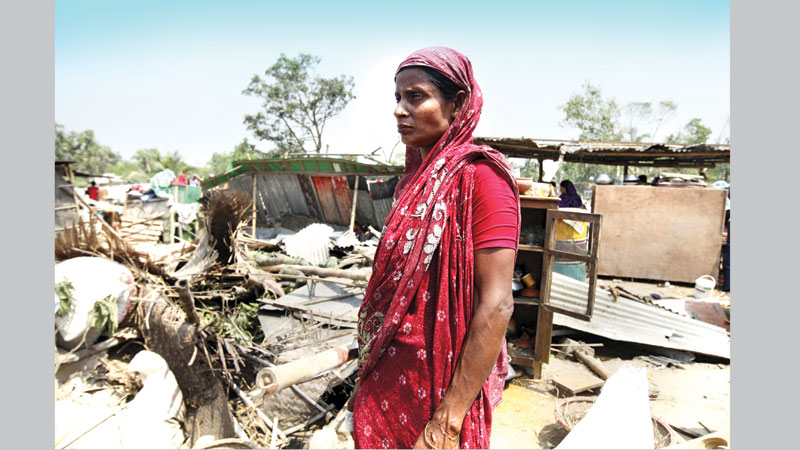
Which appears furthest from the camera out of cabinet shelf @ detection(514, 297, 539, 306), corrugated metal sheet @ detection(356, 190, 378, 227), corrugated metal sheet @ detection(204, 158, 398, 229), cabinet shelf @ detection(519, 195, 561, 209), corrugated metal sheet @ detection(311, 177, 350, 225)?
corrugated metal sheet @ detection(311, 177, 350, 225)

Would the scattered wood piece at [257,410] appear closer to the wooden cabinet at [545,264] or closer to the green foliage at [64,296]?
the green foliage at [64,296]

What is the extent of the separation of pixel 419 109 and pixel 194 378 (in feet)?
16.2

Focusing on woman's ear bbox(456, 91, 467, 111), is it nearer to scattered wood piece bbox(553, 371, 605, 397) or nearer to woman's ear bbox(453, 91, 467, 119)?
woman's ear bbox(453, 91, 467, 119)

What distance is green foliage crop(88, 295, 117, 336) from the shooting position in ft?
17.5

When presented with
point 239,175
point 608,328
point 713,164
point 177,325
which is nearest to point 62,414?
point 177,325

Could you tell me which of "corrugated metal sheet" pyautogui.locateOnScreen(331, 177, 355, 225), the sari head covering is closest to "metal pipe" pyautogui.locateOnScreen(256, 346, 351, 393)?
the sari head covering

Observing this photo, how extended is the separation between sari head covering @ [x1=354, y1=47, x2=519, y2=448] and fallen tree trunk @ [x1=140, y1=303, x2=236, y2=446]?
4081 mm

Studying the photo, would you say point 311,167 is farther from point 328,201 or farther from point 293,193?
point 293,193

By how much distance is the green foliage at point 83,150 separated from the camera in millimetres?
33344

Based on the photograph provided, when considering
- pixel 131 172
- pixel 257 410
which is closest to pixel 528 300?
pixel 257 410

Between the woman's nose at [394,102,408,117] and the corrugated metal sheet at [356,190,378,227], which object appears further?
the corrugated metal sheet at [356,190,378,227]

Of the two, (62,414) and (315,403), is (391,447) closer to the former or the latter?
(315,403)

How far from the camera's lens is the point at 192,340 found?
15.5 ft

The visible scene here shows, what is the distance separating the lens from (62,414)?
4902 millimetres
